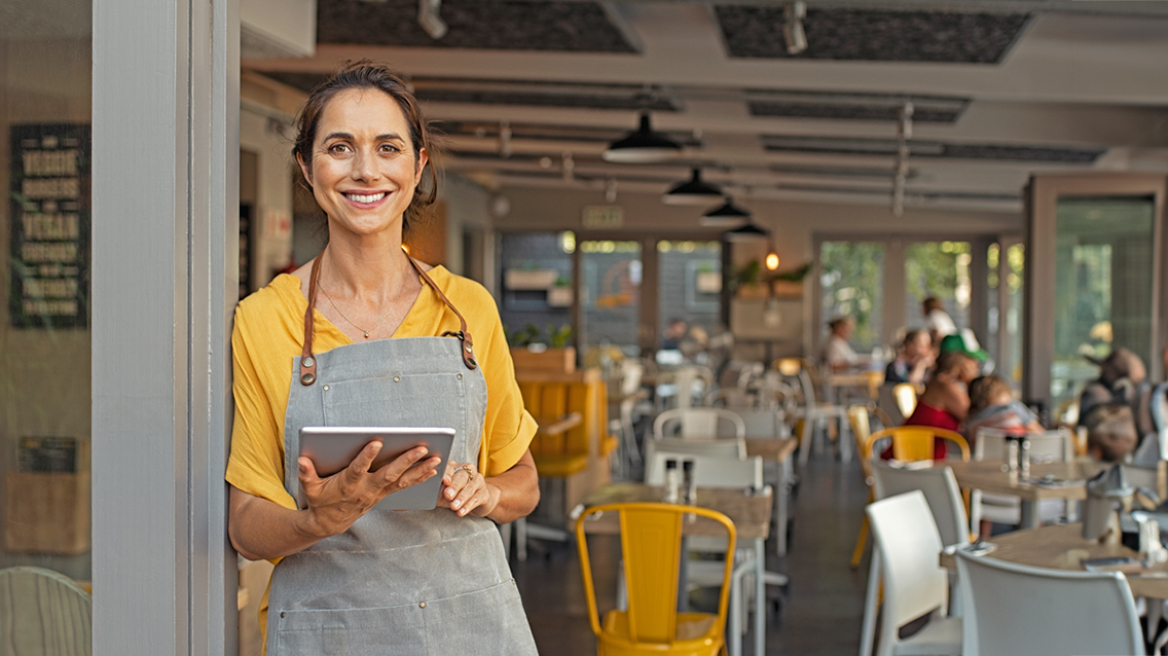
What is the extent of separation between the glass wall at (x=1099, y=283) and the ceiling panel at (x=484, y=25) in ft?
13.3

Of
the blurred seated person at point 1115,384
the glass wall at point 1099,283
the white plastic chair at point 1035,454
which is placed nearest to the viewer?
the white plastic chair at point 1035,454

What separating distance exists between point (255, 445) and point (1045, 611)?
1.99m

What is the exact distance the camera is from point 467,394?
1.62 m

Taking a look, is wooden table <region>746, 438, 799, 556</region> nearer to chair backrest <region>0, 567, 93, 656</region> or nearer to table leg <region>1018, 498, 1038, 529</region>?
table leg <region>1018, 498, 1038, 529</region>

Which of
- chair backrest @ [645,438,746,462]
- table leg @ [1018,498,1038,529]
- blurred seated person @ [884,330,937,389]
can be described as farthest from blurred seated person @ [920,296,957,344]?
chair backrest @ [645,438,746,462]

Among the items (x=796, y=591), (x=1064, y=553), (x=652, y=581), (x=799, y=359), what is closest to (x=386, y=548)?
(x=652, y=581)

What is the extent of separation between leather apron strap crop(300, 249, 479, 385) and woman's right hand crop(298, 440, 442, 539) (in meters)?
0.20

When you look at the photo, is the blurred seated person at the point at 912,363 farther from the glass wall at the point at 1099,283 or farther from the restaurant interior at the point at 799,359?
the glass wall at the point at 1099,283

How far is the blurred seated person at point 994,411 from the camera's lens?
6262 mm

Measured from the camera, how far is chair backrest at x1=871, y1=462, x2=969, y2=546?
4.50 metres

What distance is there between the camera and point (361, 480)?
4.38 ft

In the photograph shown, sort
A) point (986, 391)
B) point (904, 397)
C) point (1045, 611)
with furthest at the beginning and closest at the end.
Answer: point (904, 397), point (986, 391), point (1045, 611)

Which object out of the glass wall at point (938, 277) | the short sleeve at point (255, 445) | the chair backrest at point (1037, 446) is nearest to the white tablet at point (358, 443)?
the short sleeve at point (255, 445)

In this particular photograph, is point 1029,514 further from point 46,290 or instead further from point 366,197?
point 46,290
